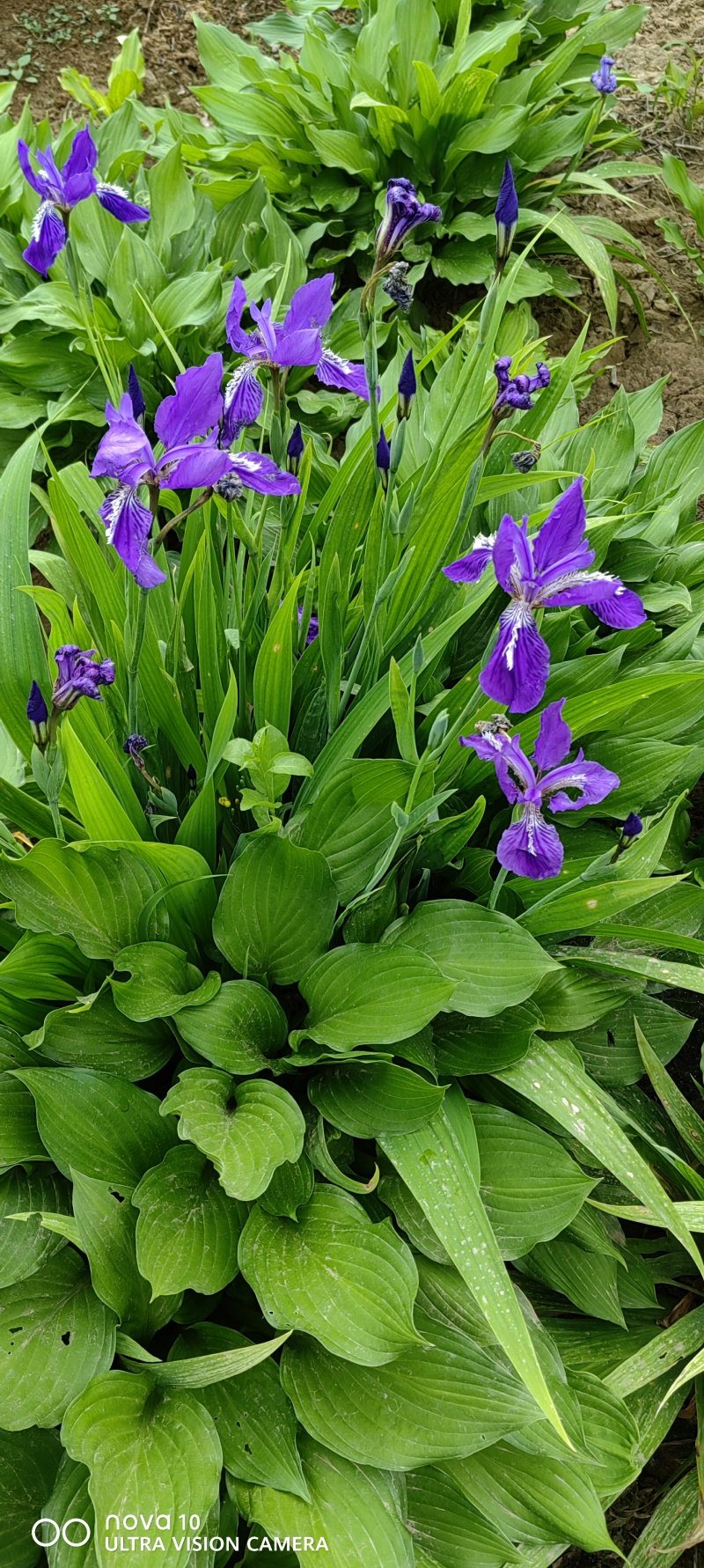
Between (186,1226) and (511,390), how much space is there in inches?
49.1

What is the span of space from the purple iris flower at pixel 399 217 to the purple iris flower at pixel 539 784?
0.67m

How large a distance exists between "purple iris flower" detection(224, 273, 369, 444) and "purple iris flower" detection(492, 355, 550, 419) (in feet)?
0.87

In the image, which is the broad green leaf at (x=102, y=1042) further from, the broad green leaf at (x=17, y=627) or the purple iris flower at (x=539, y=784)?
the purple iris flower at (x=539, y=784)

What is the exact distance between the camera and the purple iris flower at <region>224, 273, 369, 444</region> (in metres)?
1.40

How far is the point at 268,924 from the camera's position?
1562 mm

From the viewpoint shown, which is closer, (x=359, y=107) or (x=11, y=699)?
(x=11, y=699)

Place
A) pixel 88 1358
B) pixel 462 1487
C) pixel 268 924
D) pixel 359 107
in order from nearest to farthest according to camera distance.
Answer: pixel 88 1358, pixel 462 1487, pixel 268 924, pixel 359 107

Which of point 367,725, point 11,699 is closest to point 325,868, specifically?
point 367,725

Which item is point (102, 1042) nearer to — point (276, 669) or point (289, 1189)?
point (289, 1189)

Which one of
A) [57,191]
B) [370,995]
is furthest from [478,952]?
[57,191]

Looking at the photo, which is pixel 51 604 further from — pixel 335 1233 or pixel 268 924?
pixel 335 1233

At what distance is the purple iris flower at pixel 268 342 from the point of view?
4.59ft

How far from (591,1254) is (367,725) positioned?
3.16ft

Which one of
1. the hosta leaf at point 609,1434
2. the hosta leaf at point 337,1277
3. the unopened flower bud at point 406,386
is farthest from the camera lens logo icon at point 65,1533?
the unopened flower bud at point 406,386
